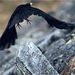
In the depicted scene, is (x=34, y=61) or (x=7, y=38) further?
(x=7, y=38)

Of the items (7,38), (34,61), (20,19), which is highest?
(20,19)

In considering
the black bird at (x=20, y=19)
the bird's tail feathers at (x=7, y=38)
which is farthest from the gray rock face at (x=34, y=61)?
the bird's tail feathers at (x=7, y=38)

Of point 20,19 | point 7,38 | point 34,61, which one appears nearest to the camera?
point 34,61

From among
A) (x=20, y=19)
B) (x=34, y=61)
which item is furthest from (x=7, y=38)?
(x=34, y=61)

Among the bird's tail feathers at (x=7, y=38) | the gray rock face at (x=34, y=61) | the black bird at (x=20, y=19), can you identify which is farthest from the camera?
the bird's tail feathers at (x=7, y=38)

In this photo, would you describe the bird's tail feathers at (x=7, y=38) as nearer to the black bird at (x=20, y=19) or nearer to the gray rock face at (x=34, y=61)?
the black bird at (x=20, y=19)

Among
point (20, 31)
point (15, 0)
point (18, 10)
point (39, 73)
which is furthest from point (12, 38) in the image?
point (15, 0)

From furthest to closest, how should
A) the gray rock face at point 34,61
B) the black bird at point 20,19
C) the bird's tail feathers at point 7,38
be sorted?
the bird's tail feathers at point 7,38 → the black bird at point 20,19 → the gray rock face at point 34,61

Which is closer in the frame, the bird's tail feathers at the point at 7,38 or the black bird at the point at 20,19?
the black bird at the point at 20,19

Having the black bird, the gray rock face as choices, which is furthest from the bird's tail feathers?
the gray rock face

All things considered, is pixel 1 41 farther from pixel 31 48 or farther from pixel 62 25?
pixel 62 25

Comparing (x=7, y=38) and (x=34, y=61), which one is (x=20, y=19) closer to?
(x=34, y=61)
